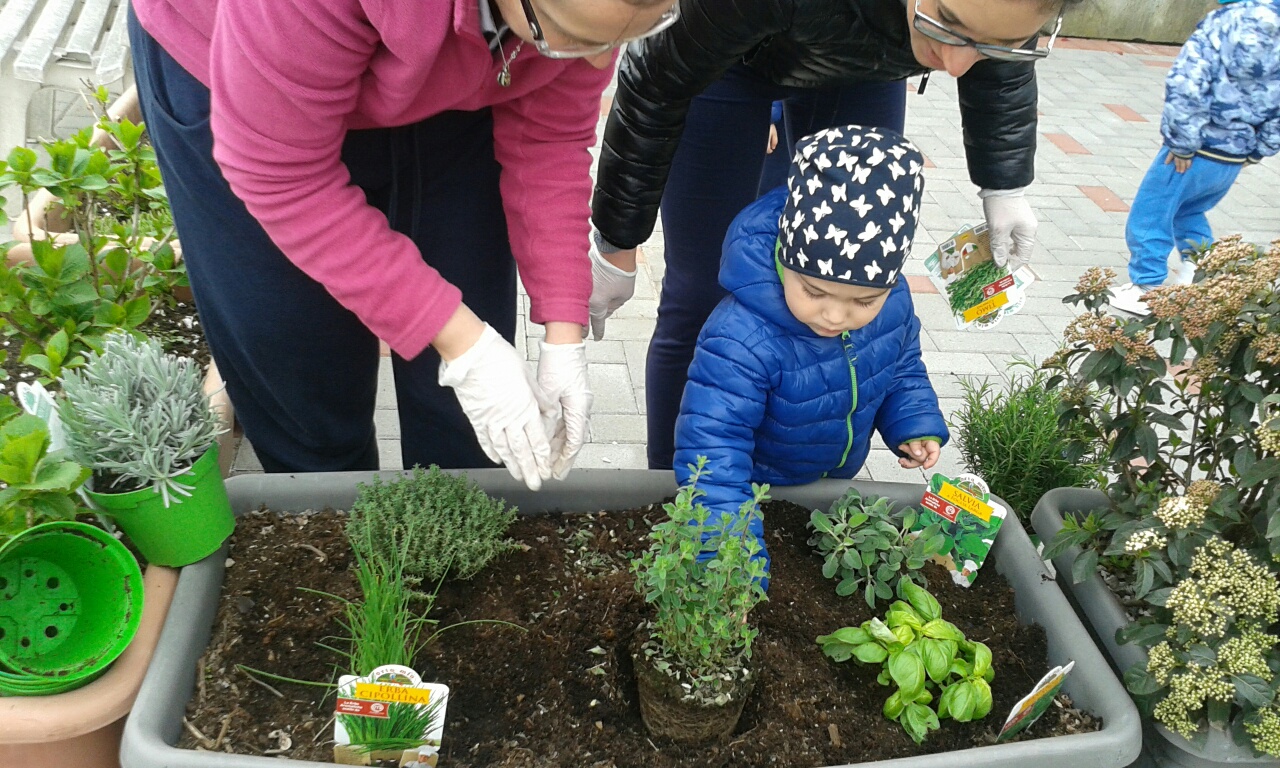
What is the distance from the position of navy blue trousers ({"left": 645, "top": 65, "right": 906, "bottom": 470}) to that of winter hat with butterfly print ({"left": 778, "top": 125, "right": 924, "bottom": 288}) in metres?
0.41

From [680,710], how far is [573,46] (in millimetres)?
915

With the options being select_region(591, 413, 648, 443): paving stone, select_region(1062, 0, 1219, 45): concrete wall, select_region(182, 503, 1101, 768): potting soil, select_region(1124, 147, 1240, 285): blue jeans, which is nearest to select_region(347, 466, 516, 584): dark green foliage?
select_region(182, 503, 1101, 768): potting soil

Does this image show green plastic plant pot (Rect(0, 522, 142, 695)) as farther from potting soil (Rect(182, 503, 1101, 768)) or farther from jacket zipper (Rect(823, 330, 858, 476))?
jacket zipper (Rect(823, 330, 858, 476))

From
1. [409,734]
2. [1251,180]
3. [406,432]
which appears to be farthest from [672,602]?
[1251,180]

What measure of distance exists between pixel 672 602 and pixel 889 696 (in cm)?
43

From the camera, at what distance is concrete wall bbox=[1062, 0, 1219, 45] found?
708 centimetres

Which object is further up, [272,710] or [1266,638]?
[1266,638]

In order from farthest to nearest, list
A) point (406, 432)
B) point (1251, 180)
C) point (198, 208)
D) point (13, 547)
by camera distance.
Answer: point (1251, 180) < point (406, 432) < point (198, 208) < point (13, 547)

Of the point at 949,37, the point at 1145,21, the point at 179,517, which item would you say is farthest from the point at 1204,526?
the point at 1145,21

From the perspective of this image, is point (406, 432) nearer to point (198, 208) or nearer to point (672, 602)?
point (198, 208)

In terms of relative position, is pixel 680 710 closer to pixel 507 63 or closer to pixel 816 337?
pixel 816 337

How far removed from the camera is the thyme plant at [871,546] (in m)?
1.58

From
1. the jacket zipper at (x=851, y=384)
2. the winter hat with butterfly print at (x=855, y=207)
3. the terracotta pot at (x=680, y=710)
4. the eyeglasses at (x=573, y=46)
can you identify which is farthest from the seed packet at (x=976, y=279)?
the eyeglasses at (x=573, y=46)

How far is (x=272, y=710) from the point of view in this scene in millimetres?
1358
